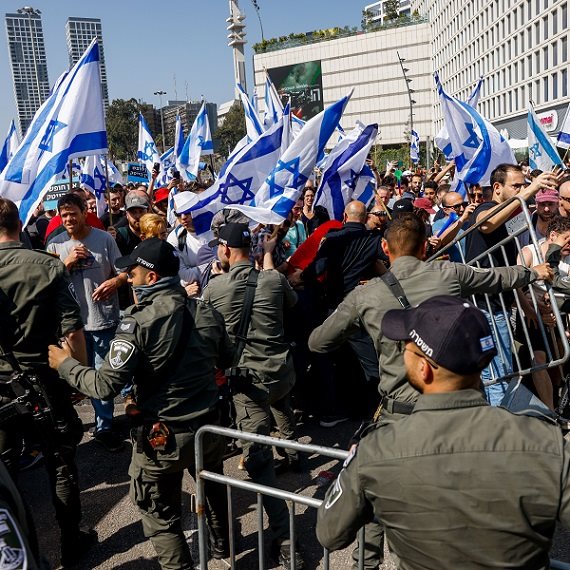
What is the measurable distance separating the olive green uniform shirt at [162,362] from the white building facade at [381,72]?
7967 cm

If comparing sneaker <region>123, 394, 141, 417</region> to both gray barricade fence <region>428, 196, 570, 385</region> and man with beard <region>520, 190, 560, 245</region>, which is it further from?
man with beard <region>520, 190, 560, 245</region>

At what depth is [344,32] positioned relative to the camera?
82.1 metres

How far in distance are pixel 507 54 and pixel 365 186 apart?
206 feet

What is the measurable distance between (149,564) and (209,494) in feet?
2.17

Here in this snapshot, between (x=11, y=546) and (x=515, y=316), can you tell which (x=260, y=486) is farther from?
(x=515, y=316)

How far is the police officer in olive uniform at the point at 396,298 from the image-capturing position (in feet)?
10.0

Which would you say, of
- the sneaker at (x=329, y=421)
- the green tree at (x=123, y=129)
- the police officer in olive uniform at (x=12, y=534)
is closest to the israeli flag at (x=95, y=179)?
the sneaker at (x=329, y=421)

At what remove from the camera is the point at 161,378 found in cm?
318

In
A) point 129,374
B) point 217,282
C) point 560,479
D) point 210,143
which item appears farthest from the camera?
point 210,143

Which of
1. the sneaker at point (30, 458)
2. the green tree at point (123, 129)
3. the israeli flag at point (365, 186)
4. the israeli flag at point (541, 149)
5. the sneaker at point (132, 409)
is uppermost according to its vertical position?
the green tree at point (123, 129)

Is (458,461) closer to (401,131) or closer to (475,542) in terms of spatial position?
(475,542)

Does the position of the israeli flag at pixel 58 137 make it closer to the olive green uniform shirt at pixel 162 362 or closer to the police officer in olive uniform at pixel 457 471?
the olive green uniform shirt at pixel 162 362

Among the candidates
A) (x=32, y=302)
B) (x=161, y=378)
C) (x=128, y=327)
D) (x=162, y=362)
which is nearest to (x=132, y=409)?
(x=161, y=378)

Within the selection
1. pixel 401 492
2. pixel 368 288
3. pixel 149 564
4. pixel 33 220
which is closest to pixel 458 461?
pixel 401 492
